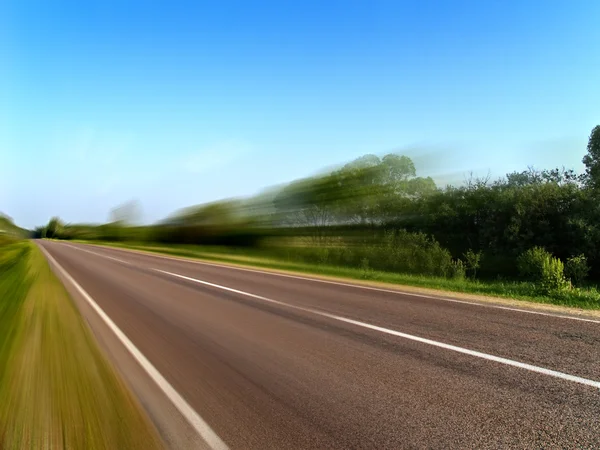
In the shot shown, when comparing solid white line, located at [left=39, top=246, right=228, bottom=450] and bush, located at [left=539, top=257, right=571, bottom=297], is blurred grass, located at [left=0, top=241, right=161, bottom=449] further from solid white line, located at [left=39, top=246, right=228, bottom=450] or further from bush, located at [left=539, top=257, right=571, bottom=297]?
bush, located at [left=539, top=257, right=571, bottom=297]

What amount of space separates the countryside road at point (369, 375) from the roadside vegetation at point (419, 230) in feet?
15.4

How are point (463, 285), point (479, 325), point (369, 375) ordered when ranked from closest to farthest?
point (369, 375), point (479, 325), point (463, 285)

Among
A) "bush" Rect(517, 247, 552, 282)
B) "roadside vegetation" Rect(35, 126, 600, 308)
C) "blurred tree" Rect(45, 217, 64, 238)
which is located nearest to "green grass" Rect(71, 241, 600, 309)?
"roadside vegetation" Rect(35, 126, 600, 308)

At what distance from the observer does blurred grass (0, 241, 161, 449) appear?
9.66 ft

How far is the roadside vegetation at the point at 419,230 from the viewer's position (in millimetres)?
16016

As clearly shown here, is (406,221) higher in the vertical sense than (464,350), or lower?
higher

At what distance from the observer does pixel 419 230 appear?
22469mm

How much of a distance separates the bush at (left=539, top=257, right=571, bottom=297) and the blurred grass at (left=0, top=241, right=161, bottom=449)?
10.4m

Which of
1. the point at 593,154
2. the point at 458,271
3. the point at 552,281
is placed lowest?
the point at 458,271

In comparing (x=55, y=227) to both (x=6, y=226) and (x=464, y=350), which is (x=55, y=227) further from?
(x=464, y=350)

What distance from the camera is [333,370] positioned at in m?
4.33

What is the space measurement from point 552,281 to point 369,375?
8.63m

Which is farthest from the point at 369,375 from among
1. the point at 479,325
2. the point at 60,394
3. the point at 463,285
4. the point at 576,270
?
the point at 576,270

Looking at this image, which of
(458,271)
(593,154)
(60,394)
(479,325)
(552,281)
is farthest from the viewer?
(593,154)
